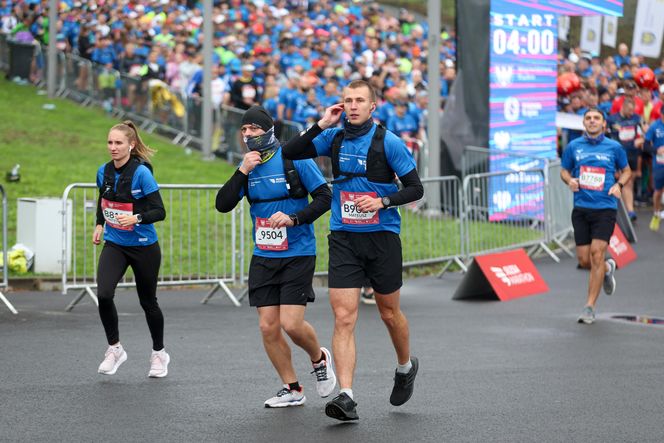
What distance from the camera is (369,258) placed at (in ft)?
26.1

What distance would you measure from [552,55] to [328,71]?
6140mm

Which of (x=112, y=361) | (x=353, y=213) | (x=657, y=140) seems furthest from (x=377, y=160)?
(x=657, y=140)

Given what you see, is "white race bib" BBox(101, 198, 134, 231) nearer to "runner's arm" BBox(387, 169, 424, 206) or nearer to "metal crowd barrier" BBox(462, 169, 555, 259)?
"runner's arm" BBox(387, 169, 424, 206)

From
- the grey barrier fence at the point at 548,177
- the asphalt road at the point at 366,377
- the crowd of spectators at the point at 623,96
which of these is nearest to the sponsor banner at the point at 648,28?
the crowd of spectators at the point at 623,96

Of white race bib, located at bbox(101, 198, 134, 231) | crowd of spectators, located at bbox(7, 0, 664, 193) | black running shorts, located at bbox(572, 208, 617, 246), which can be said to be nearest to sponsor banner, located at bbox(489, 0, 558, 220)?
crowd of spectators, located at bbox(7, 0, 664, 193)

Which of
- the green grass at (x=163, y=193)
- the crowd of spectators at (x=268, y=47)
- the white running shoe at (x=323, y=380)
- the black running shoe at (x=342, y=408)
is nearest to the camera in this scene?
the black running shoe at (x=342, y=408)

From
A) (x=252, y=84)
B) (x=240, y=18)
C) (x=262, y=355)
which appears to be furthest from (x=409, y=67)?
(x=262, y=355)

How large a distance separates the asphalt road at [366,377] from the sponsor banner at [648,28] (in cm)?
1184

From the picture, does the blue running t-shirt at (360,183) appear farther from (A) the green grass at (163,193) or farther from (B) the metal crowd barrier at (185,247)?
(A) the green grass at (163,193)

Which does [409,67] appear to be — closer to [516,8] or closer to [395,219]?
[516,8]

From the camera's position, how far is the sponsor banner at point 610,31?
27.3m

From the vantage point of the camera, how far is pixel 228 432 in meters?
7.29

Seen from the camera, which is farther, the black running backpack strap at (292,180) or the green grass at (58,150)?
the green grass at (58,150)

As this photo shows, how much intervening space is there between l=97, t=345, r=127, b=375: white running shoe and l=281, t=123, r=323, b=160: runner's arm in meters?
2.25
